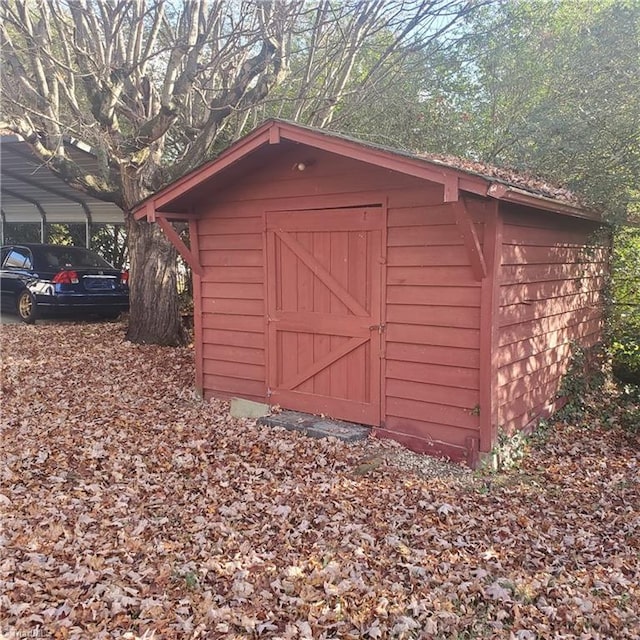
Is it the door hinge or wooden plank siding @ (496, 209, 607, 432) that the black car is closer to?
the door hinge

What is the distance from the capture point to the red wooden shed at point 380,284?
5.26m

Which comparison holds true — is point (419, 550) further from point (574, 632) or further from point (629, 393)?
point (629, 393)

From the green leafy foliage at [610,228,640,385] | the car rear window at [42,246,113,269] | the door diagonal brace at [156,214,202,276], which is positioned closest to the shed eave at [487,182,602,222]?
the green leafy foliage at [610,228,640,385]

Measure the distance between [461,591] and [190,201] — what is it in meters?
5.11

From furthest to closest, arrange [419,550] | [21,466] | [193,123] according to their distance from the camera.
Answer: [193,123]
[21,466]
[419,550]

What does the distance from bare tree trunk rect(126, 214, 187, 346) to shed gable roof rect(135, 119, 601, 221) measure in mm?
2684

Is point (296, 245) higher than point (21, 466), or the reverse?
point (296, 245)

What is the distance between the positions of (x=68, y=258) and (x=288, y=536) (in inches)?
375

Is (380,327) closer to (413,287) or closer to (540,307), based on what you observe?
(413,287)

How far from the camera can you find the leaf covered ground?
3.13 meters

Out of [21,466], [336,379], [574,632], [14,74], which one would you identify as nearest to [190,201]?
[336,379]

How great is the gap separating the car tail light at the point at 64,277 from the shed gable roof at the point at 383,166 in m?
5.03

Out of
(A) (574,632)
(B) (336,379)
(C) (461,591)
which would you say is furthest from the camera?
(B) (336,379)

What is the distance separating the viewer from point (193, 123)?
10.2 meters
